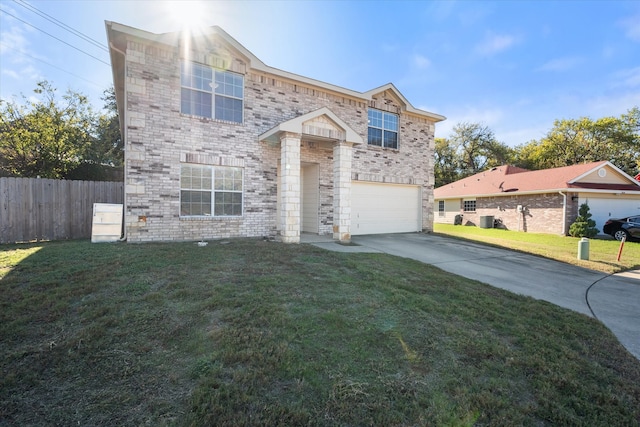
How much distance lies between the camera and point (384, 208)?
13.5m

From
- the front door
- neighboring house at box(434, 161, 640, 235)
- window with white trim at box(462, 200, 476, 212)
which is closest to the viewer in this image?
the front door

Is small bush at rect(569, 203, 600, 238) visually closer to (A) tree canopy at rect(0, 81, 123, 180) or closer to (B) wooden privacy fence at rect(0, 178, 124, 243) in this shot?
(B) wooden privacy fence at rect(0, 178, 124, 243)

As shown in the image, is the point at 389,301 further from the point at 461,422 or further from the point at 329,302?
the point at 461,422

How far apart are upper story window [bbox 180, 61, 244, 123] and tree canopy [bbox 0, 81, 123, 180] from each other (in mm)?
11359

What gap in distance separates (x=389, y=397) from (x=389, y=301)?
2.17 meters

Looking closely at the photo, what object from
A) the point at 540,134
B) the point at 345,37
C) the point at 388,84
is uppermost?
the point at 540,134

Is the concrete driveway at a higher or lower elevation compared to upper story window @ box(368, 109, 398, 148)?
lower

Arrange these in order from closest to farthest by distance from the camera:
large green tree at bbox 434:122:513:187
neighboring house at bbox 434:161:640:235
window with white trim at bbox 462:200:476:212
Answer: neighboring house at bbox 434:161:640:235 < window with white trim at bbox 462:200:476:212 < large green tree at bbox 434:122:513:187

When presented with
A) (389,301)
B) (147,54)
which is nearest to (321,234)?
(389,301)

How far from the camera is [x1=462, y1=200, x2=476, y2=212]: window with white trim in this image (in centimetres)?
2331

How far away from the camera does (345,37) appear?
463 inches

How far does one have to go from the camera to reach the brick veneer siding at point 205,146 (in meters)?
8.54

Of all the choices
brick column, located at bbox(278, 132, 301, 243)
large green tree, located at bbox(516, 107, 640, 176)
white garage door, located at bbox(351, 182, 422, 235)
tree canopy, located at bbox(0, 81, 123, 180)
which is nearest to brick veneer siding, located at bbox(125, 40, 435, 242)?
white garage door, located at bbox(351, 182, 422, 235)

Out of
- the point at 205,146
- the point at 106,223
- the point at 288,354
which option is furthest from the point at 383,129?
the point at 288,354
